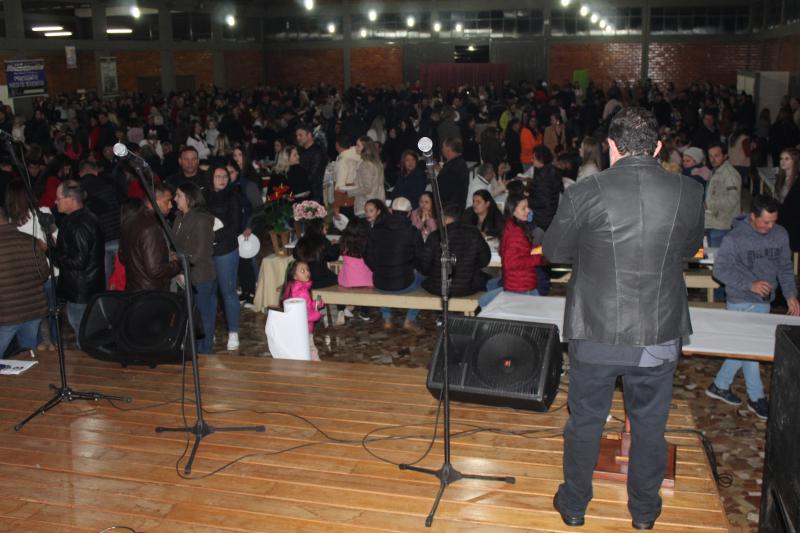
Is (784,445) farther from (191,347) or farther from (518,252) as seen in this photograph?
(518,252)

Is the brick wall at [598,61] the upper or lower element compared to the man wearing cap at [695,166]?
upper

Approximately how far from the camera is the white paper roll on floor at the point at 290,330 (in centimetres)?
547

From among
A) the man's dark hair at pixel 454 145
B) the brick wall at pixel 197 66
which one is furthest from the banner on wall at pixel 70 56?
the man's dark hair at pixel 454 145

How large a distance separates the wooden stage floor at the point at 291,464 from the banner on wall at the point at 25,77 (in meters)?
14.4

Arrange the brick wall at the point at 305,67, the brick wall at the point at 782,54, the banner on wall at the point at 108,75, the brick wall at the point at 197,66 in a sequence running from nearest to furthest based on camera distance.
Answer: the brick wall at the point at 782,54 < the banner on wall at the point at 108,75 < the brick wall at the point at 197,66 < the brick wall at the point at 305,67

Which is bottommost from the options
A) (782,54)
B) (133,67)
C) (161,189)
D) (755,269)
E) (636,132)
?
(755,269)

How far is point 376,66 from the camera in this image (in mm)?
29703

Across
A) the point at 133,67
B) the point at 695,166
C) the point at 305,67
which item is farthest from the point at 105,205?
the point at 305,67

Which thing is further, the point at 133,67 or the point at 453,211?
the point at 133,67

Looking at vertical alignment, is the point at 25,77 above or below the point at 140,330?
above

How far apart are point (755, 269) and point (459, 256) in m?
2.28

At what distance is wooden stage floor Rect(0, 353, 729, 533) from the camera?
3570 mm

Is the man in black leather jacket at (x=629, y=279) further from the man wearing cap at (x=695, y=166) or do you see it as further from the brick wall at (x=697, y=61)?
the brick wall at (x=697, y=61)

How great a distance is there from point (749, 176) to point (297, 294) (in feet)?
33.4
